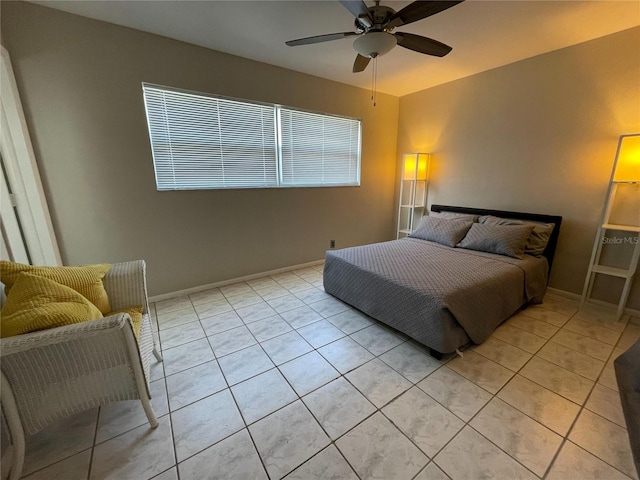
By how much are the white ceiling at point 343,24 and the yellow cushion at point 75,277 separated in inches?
77.7

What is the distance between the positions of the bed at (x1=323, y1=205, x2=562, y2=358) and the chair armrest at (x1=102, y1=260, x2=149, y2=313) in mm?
1661

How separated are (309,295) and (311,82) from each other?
105 inches

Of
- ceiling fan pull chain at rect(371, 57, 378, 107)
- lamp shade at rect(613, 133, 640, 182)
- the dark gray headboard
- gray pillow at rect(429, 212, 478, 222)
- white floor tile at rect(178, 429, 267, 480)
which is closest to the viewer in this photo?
white floor tile at rect(178, 429, 267, 480)

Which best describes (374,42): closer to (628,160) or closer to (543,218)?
(628,160)

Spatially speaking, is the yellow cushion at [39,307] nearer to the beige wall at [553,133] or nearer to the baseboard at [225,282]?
the baseboard at [225,282]

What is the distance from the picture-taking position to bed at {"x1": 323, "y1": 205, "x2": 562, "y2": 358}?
183cm

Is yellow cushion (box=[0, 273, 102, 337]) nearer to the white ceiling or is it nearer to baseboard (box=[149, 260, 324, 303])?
baseboard (box=[149, 260, 324, 303])

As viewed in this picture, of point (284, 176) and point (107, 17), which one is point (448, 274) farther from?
point (107, 17)

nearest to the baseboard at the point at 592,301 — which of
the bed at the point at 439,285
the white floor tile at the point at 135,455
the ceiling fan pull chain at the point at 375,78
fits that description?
the bed at the point at 439,285

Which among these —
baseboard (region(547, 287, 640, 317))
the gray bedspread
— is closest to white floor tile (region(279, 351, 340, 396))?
the gray bedspread

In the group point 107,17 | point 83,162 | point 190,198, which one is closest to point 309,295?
point 190,198

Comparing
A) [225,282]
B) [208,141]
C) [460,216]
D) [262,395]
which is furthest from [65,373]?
[460,216]

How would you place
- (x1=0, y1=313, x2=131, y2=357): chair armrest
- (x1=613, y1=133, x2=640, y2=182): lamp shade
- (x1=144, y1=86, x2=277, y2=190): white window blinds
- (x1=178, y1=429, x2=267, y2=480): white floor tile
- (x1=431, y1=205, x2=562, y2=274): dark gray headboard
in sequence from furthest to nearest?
(x1=431, y1=205, x2=562, y2=274): dark gray headboard < (x1=144, y1=86, x2=277, y2=190): white window blinds < (x1=613, y1=133, x2=640, y2=182): lamp shade < (x1=178, y1=429, x2=267, y2=480): white floor tile < (x1=0, y1=313, x2=131, y2=357): chair armrest

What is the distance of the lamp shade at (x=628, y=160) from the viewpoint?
2176 millimetres
